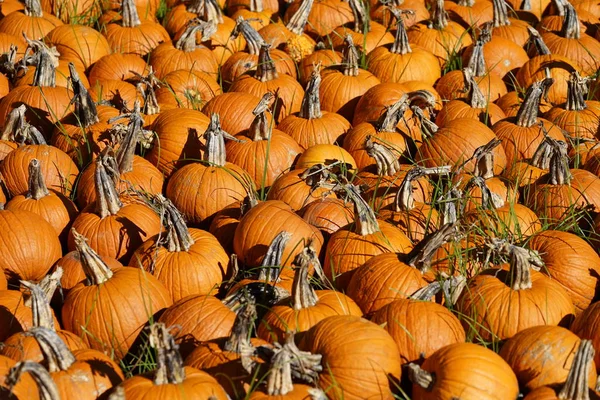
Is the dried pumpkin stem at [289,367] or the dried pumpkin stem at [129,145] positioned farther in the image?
the dried pumpkin stem at [129,145]

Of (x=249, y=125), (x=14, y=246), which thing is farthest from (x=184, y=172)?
(x=14, y=246)

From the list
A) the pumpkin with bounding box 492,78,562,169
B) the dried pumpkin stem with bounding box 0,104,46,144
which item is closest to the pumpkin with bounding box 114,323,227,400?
the dried pumpkin stem with bounding box 0,104,46,144

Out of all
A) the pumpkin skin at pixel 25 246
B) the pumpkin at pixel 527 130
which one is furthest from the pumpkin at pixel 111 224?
the pumpkin at pixel 527 130

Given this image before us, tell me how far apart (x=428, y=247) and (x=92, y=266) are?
5.38 ft

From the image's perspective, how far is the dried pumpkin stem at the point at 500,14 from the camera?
24.8ft

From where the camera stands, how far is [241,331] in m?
3.74

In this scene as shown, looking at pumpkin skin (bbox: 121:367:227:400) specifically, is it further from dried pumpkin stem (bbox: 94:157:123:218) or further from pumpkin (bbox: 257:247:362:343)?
dried pumpkin stem (bbox: 94:157:123:218)

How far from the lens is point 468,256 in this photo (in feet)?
15.7

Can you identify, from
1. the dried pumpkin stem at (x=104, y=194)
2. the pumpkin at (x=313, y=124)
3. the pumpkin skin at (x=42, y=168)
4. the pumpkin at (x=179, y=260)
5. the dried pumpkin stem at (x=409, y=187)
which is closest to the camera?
the pumpkin at (x=179, y=260)

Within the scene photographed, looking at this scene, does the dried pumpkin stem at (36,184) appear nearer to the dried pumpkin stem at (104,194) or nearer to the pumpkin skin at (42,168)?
the pumpkin skin at (42,168)

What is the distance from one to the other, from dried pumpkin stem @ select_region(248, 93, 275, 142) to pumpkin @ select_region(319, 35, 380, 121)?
0.82 meters

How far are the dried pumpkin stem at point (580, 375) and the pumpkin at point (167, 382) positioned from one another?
136 cm

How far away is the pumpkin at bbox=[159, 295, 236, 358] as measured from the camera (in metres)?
4.08

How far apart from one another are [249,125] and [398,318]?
7.77ft
